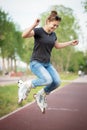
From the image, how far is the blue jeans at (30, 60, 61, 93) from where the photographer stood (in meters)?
5.27

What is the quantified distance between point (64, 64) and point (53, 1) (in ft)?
4.04

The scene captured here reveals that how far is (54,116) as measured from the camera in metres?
8.70

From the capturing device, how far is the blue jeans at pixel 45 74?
17.3ft

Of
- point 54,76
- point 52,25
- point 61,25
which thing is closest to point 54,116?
point 61,25

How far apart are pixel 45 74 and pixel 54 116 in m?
3.56

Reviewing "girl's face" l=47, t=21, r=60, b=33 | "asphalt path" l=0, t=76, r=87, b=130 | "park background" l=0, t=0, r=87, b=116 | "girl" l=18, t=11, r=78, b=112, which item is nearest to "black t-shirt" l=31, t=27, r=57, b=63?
"girl" l=18, t=11, r=78, b=112

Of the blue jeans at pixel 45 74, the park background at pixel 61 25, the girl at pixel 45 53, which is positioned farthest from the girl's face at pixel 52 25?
the park background at pixel 61 25

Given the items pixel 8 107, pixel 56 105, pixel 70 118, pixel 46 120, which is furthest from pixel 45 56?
pixel 56 105

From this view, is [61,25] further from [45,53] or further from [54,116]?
[54,116]

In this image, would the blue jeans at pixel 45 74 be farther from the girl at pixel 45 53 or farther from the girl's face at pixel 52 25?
the girl's face at pixel 52 25

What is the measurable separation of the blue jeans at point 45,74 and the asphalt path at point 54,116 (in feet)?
5.92

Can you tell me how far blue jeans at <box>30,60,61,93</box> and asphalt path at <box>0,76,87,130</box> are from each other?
71.0 inches

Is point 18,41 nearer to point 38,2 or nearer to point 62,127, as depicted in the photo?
point 38,2

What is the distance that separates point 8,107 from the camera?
932cm
